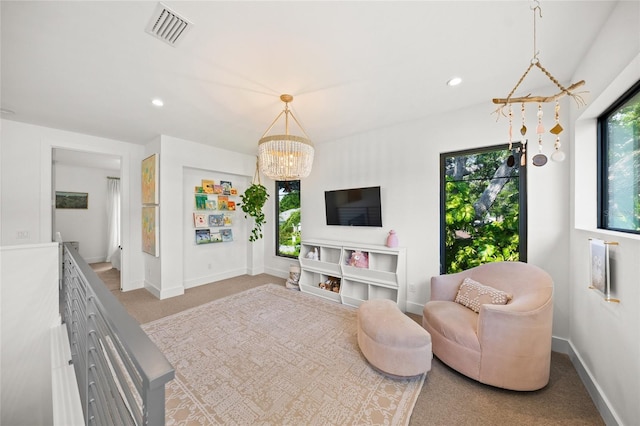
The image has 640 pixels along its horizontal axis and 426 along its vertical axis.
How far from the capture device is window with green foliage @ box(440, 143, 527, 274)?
8.29 feet

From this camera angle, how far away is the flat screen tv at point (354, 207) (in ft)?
11.2

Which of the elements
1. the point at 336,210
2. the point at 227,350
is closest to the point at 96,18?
the point at 227,350

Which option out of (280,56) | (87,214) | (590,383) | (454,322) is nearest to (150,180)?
(280,56)

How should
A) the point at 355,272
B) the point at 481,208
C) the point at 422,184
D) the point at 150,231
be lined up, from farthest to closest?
the point at 150,231 → the point at 355,272 → the point at 422,184 → the point at 481,208

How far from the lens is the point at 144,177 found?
3959mm

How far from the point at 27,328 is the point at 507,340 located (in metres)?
4.24

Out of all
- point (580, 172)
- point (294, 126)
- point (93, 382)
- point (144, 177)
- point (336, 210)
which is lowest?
point (93, 382)

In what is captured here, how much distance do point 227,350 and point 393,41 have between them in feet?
9.77

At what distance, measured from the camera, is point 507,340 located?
1.70 meters

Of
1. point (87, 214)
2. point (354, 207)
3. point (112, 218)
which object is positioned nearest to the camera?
point (354, 207)

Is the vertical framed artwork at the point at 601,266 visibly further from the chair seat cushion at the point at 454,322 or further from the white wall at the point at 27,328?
the white wall at the point at 27,328

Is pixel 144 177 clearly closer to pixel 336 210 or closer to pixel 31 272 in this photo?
pixel 31 272

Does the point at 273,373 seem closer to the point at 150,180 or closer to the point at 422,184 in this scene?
the point at 422,184

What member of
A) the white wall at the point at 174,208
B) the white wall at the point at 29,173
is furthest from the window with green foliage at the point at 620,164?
the white wall at the point at 29,173
